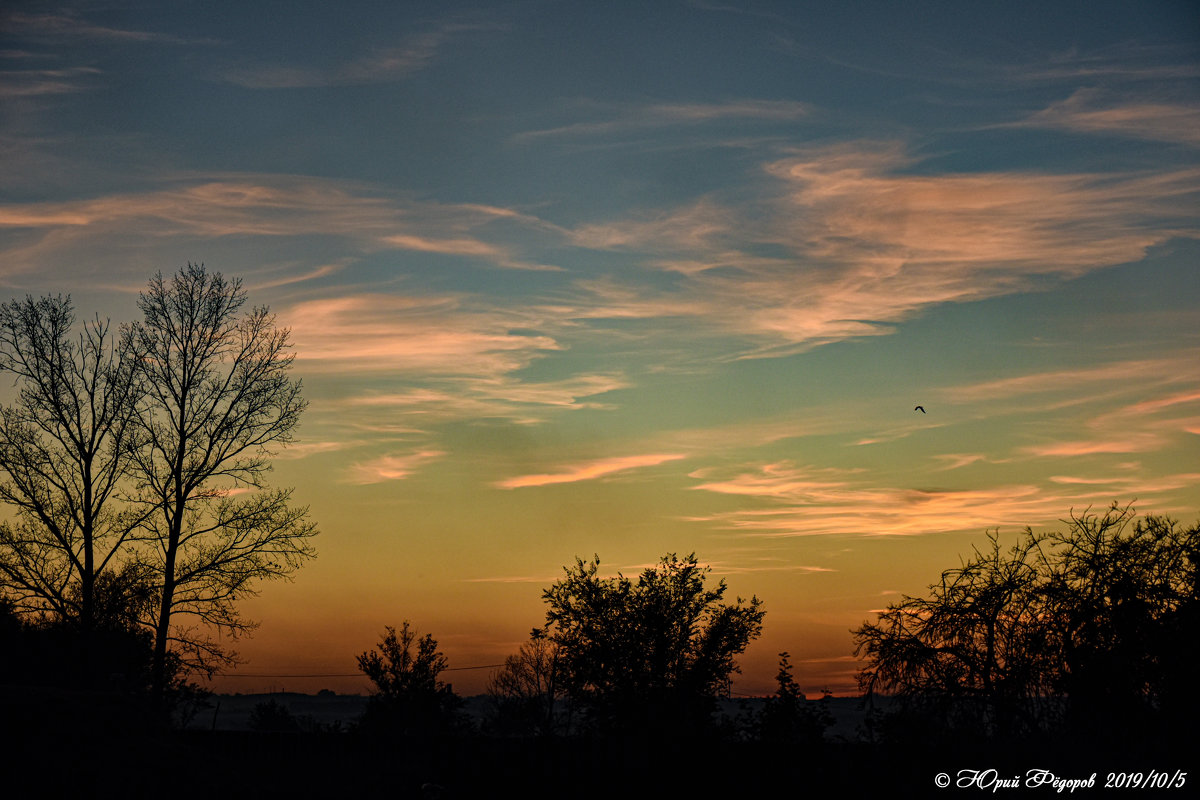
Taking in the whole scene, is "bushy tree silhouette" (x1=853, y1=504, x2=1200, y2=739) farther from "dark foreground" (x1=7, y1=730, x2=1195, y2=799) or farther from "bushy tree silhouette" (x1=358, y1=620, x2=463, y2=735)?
"bushy tree silhouette" (x1=358, y1=620, x2=463, y2=735)

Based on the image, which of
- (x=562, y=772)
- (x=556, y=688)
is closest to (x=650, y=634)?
(x=556, y=688)

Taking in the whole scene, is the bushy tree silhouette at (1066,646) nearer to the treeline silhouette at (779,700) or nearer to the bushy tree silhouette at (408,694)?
the treeline silhouette at (779,700)

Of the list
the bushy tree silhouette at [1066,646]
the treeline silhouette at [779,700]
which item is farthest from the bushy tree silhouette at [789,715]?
the bushy tree silhouette at [1066,646]

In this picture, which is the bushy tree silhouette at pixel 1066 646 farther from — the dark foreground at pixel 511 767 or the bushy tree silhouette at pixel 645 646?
the bushy tree silhouette at pixel 645 646

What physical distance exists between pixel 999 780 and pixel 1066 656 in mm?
3173

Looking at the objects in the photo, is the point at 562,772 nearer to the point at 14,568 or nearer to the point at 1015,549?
the point at 1015,549

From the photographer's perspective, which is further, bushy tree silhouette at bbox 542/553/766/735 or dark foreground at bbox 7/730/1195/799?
bushy tree silhouette at bbox 542/553/766/735

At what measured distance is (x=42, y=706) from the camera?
2095 cm

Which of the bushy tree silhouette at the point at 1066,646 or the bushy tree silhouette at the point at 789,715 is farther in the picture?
the bushy tree silhouette at the point at 789,715

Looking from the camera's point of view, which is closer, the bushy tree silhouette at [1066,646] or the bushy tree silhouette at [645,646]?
the bushy tree silhouette at [1066,646]

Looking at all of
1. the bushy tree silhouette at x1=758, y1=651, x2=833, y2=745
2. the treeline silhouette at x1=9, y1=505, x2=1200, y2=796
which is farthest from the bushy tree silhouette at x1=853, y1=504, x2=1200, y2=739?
the bushy tree silhouette at x1=758, y1=651, x2=833, y2=745

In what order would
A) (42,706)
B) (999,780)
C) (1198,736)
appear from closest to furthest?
(1198,736), (999,780), (42,706)

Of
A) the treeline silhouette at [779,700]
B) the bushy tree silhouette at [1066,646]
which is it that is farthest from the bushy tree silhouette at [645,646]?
the bushy tree silhouette at [1066,646]

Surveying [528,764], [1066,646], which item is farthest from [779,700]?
[1066,646]
